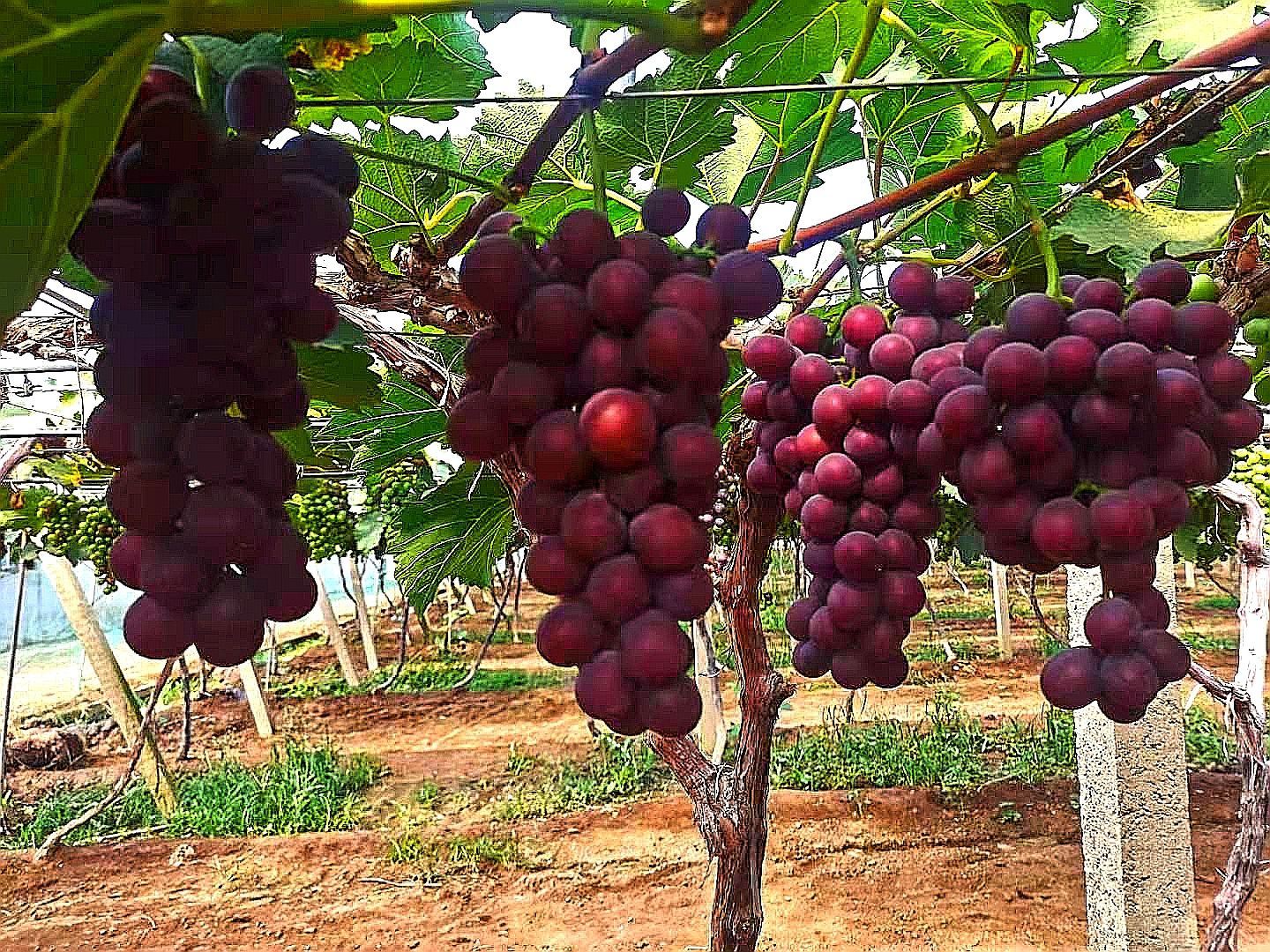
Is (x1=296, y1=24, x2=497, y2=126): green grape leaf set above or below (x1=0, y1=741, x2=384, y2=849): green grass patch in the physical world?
above

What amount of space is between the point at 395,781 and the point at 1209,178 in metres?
6.51

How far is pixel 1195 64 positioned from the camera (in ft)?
2.76

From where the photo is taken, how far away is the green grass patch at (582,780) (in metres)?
5.94

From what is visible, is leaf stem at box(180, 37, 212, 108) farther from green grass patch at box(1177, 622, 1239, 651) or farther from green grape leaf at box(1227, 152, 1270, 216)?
green grass patch at box(1177, 622, 1239, 651)

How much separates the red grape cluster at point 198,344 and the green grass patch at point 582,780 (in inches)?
224

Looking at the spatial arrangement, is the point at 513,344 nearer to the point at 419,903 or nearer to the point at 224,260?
the point at 224,260

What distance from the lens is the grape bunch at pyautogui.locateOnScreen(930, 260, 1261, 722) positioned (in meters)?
0.76

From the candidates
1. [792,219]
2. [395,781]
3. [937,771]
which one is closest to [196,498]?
[792,219]

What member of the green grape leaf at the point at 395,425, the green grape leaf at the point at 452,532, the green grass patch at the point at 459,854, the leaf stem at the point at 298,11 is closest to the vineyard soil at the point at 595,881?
the green grass patch at the point at 459,854

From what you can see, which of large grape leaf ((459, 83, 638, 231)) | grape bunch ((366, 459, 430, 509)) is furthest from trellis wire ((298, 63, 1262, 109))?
grape bunch ((366, 459, 430, 509))

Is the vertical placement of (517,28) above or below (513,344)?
above

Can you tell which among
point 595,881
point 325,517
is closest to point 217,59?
point 325,517

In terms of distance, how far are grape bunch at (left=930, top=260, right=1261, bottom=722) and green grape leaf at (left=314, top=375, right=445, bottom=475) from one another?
2.97ft

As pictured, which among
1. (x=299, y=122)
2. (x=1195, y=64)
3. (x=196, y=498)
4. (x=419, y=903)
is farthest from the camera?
(x=419, y=903)
